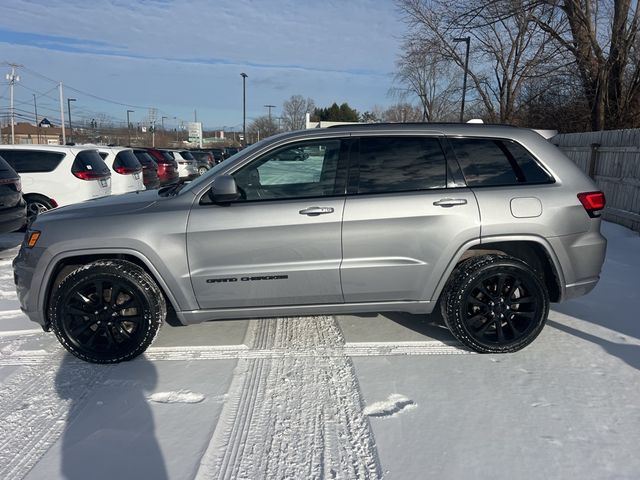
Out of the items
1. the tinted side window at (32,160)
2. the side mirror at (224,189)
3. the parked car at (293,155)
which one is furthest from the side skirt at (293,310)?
the tinted side window at (32,160)

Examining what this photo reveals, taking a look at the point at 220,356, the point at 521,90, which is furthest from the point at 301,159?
the point at 521,90

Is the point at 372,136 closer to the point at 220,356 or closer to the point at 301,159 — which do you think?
the point at 301,159

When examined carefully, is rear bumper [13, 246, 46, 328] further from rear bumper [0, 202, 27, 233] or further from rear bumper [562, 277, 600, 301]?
rear bumper [562, 277, 600, 301]

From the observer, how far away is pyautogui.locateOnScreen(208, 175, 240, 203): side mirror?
3.55 meters

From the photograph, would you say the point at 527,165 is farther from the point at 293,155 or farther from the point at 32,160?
the point at 32,160

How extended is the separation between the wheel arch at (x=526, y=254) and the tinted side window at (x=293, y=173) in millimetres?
1175

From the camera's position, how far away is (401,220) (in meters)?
3.68

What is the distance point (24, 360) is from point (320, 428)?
2.62m

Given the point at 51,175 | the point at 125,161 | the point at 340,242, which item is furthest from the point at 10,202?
the point at 340,242

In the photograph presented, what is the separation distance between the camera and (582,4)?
15.3m

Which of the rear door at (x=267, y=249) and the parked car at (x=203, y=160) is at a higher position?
the parked car at (x=203, y=160)

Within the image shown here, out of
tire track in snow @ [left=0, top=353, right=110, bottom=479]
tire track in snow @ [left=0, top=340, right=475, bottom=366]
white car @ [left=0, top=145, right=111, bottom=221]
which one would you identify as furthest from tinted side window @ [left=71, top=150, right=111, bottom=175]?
tire track in snow @ [left=0, top=353, right=110, bottom=479]

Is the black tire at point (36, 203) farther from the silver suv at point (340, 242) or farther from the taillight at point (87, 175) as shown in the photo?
the silver suv at point (340, 242)

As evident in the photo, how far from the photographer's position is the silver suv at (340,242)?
3.66m
